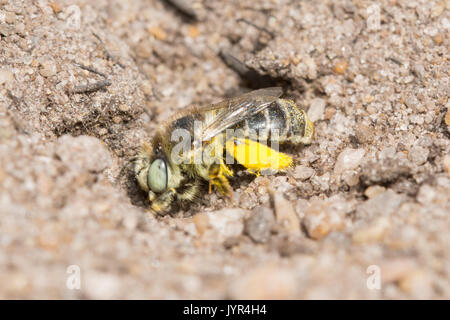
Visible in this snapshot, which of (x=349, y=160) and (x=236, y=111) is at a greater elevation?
(x=236, y=111)

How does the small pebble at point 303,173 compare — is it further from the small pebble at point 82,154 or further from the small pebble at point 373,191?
the small pebble at point 82,154

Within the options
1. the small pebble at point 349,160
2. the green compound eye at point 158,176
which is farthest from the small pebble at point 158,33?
the small pebble at point 349,160

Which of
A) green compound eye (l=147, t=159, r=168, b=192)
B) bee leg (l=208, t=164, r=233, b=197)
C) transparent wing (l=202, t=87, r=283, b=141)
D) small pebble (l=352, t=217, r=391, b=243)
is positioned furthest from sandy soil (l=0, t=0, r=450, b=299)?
transparent wing (l=202, t=87, r=283, b=141)

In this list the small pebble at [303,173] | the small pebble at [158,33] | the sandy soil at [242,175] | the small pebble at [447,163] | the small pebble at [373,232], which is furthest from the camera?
the small pebble at [158,33]

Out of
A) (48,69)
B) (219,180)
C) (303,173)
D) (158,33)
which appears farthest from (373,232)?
(158,33)

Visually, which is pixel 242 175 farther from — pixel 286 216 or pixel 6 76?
pixel 6 76

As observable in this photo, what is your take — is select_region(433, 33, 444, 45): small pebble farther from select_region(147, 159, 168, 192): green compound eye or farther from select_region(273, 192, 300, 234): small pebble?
select_region(147, 159, 168, 192): green compound eye
